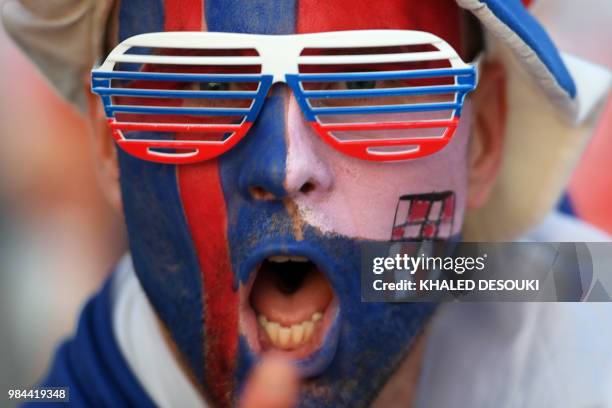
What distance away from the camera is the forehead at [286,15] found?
1.72 m

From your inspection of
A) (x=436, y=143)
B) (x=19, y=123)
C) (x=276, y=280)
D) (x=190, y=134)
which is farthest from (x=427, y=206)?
(x=19, y=123)

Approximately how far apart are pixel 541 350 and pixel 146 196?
0.90 metres

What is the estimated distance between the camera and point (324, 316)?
181cm

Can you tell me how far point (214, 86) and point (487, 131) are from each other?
2.06 ft

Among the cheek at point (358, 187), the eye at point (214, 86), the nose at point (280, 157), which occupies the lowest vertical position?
the cheek at point (358, 187)

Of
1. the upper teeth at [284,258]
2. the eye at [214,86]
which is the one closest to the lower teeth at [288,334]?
the upper teeth at [284,258]

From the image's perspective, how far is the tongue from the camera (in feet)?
5.93

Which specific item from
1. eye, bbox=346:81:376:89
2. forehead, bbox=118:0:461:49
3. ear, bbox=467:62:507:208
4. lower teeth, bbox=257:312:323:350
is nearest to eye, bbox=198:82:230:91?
forehead, bbox=118:0:461:49

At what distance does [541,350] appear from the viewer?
220 centimetres

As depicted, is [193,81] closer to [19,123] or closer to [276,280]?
[276,280]

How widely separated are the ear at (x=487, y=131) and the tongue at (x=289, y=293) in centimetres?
43

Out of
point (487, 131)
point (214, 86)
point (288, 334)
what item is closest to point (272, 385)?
point (288, 334)

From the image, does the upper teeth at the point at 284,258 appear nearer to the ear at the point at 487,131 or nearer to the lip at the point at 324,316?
the lip at the point at 324,316

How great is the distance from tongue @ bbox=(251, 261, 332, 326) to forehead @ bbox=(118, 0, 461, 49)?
0.42m
